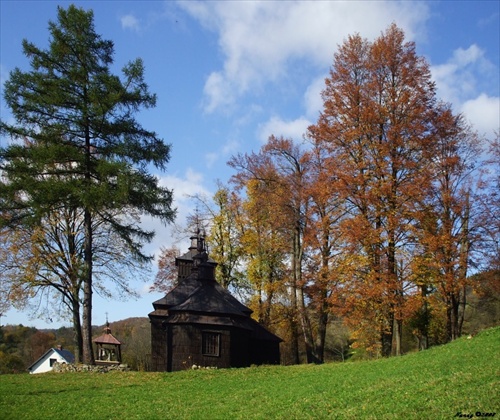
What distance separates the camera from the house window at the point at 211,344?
1001 inches

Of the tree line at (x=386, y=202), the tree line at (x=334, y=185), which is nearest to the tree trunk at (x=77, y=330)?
the tree line at (x=334, y=185)

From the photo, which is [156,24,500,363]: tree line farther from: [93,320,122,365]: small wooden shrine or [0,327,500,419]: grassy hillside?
[93,320,122,365]: small wooden shrine

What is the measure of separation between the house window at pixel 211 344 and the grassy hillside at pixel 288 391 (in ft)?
12.9

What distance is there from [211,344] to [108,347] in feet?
30.8

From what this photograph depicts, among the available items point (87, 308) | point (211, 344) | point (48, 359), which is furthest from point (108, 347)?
point (48, 359)

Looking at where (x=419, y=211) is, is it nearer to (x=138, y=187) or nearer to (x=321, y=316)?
(x=321, y=316)

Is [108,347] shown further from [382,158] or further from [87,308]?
[382,158]

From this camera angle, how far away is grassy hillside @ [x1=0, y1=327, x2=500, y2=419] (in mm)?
10852

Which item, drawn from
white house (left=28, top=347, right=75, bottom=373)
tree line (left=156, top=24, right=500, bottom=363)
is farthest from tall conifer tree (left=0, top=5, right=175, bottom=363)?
white house (left=28, top=347, right=75, bottom=373)

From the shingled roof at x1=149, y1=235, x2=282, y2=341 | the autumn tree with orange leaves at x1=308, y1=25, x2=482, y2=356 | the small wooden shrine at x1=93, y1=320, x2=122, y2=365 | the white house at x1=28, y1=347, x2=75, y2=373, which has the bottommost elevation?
the white house at x1=28, y1=347, x2=75, y2=373

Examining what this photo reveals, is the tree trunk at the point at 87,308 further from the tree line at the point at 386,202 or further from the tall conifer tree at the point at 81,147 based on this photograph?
the tree line at the point at 386,202

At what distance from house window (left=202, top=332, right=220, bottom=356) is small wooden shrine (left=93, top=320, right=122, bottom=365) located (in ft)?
23.8

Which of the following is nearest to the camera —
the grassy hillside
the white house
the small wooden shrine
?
the grassy hillside

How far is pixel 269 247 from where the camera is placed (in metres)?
33.8
